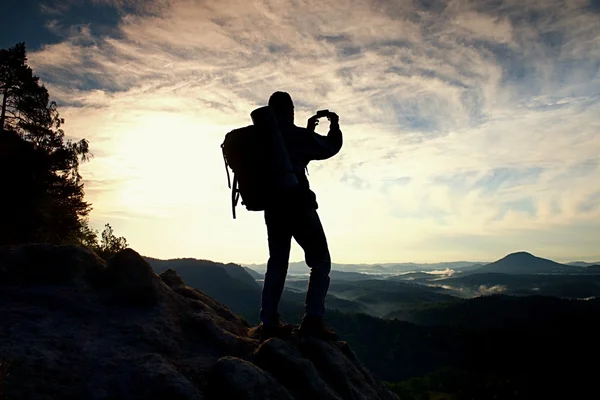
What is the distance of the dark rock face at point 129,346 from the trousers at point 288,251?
0.79 m

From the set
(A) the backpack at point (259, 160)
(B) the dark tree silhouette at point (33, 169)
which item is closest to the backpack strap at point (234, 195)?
(A) the backpack at point (259, 160)

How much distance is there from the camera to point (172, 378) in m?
5.13

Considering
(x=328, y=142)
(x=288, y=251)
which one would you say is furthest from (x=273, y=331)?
(x=328, y=142)

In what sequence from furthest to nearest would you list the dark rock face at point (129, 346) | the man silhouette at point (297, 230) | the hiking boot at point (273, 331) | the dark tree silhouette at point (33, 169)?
the dark tree silhouette at point (33, 169)
the hiking boot at point (273, 331)
the man silhouette at point (297, 230)
the dark rock face at point (129, 346)

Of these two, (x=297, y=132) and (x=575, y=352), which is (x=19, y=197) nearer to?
(x=297, y=132)

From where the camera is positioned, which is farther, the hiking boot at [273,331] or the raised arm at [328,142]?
the raised arm at [328,142]

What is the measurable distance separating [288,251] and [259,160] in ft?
5.41

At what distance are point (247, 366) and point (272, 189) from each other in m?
2.78

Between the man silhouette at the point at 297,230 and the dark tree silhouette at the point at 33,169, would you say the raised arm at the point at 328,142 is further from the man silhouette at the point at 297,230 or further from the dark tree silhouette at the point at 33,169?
the dark tree silhouette at the point at 33,169

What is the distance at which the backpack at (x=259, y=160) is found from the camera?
6668 millimetres

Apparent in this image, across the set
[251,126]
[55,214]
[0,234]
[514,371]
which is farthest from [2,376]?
[514,371]

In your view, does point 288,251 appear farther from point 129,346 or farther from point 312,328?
point 129,346

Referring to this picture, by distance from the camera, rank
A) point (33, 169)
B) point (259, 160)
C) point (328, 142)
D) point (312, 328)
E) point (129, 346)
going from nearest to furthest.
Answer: point (129, 346)
point (259, 160)
point (312, 328)
point (328, 142)
point (33, 169)

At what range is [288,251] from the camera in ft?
23.3
